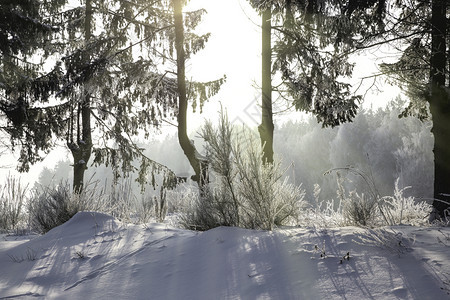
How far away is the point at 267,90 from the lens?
8.53 metres

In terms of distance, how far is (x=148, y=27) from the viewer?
9391 mm

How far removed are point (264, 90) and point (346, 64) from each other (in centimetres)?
210

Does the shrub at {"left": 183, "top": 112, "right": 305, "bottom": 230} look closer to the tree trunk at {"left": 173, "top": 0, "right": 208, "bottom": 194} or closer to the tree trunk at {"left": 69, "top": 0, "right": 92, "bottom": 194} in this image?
the tree trunk at {"left": 173, "top": 0, "right": 208, "bottom": 194}

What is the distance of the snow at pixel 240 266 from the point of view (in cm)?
227

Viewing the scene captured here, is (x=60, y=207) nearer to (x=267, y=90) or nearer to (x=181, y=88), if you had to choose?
(x=181, y=88)

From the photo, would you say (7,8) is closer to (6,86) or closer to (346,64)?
(6,86)

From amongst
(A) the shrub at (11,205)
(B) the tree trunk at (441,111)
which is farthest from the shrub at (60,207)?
(B) the tree trunk at (441,111)

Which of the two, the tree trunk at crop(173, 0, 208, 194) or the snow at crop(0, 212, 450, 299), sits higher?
the tree trunk at crop(173, 0, 208, 194)

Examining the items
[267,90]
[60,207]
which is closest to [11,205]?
[60,207]

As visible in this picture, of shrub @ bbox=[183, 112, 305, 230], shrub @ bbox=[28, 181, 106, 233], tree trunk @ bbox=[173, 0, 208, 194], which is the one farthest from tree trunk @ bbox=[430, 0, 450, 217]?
shrub @ bbox=[28, 181, 106, 233]

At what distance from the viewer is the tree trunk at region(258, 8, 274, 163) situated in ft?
27.1

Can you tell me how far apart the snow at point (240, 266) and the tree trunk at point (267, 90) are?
4.64 meters

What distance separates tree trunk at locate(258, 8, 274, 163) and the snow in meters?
4.64

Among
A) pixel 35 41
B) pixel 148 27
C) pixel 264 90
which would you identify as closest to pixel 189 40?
pixel 148 27
